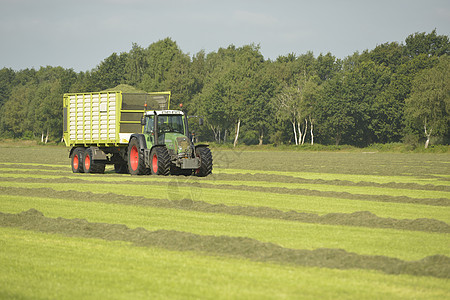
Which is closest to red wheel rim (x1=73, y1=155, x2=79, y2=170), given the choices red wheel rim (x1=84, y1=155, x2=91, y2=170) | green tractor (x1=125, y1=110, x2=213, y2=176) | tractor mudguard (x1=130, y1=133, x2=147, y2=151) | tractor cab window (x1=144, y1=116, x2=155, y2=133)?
red wheel rim (x1=84, y1=155, x2=91, y2=170)

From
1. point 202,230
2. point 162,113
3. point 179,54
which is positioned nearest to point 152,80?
point 179,54

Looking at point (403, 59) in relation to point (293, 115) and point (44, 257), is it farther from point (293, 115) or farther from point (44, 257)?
point (44, 257)

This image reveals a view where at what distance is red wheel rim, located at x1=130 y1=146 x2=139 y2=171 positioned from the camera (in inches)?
1043

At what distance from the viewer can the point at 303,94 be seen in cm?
8700

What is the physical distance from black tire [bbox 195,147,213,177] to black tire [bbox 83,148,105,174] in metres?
6.60

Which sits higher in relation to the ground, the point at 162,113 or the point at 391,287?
the point at 162,113

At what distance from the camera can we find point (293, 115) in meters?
90.0

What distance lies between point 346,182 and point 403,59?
8458 cm

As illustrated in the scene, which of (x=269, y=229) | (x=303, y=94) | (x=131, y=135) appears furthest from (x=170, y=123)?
(x=303, y=94)

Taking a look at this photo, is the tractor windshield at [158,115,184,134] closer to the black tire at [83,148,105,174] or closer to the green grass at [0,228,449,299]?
the black tire at [83,148,105,174]

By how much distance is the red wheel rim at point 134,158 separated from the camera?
86.9 ft

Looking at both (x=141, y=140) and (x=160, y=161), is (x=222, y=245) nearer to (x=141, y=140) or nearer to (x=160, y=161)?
(x=160, y=161)

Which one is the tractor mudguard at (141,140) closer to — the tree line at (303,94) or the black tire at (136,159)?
the black tire at (136,159)

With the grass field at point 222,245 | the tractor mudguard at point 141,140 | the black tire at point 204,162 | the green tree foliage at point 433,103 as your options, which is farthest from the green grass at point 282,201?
the green tree foliage at point 433,103
